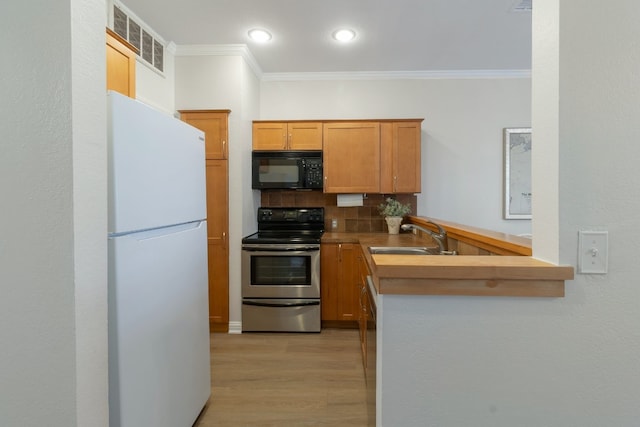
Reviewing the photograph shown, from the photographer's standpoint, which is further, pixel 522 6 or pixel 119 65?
pixel 522 6

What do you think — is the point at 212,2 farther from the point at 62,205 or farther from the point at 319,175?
the point at 62,205

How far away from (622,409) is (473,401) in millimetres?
399

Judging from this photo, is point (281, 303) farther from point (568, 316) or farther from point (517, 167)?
point (517, 167)

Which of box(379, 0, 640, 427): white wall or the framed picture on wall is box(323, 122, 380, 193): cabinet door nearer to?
the framed picture on wall

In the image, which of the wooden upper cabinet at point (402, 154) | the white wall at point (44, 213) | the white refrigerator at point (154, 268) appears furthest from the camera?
the wooden upper cabinet at point (402, 154)

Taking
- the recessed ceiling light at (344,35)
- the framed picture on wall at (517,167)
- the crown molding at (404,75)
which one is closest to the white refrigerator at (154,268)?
the recessed ceiling light at (344,35)

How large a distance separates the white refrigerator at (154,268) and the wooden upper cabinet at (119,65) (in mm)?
450

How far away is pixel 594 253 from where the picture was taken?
83 centimetres

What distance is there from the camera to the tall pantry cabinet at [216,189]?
2.89m

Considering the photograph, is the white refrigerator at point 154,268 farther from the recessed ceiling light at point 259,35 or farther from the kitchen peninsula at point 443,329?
the recessed ceiling light at point 259,35

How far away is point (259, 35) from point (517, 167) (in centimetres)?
319

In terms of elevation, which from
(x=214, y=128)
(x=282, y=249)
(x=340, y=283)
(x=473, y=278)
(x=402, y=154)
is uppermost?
(x=214, y=128)

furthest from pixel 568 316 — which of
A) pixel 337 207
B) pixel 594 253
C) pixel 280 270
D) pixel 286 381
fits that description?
pixel 337 207

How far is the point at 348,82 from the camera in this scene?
3557 millimetres
